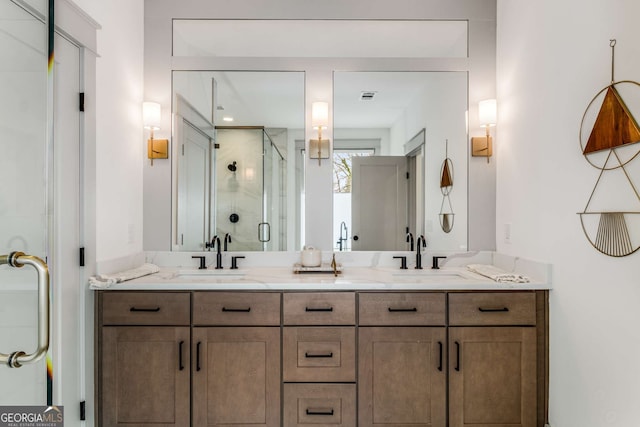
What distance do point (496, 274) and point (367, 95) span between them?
145 cm

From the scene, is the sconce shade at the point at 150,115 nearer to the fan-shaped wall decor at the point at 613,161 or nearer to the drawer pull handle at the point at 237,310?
the drawer pull handle at the point at 237,310

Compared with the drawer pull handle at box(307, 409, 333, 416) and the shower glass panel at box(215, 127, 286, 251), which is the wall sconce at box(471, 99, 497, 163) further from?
the drawer pull handle at box(307, 409, 333, 416)

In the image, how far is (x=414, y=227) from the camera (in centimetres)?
261

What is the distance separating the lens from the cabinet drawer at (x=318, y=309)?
1.99 meters

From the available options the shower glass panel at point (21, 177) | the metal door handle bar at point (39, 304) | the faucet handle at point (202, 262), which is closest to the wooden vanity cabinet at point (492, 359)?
the faucet handle at point (202, 262)

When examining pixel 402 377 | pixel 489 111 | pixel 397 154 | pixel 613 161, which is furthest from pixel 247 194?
pixel 613 161

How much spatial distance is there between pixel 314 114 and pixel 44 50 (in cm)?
159

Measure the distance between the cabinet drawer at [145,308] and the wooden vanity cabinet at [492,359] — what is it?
1471 millimetres

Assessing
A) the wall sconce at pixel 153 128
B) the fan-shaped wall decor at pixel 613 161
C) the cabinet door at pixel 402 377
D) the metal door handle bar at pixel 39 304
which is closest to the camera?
the metal door handle bar at pixel 39 304

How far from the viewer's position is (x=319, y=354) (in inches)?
77.9

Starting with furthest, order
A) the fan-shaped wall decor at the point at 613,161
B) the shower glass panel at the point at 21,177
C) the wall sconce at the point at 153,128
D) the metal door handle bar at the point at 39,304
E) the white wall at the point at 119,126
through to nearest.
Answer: the wall sconce at the point at 153,128, the white wall at the point at 119,126, the fan-shaped wall decor at the point at 613,161, the shower glass panel at the point at 21,177, the metal door handle bar at the point at 39,304

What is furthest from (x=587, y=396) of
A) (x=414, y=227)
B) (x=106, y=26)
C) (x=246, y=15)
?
(x=106, y=26)

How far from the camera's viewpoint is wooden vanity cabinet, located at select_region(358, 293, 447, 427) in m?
1.96

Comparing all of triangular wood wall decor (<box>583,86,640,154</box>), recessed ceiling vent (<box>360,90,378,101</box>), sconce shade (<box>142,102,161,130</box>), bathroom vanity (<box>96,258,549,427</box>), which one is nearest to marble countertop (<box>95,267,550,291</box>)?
bathroom vanity (<box>96,258,549,427</box>)
